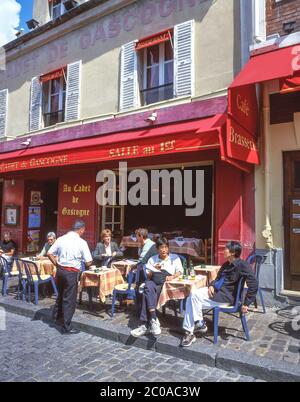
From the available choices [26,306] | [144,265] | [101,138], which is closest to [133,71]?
[101,138]

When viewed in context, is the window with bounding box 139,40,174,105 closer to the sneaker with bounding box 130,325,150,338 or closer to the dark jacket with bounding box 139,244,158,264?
the dark jacket with bounding box 139,244,158,264

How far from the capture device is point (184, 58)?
775 cm

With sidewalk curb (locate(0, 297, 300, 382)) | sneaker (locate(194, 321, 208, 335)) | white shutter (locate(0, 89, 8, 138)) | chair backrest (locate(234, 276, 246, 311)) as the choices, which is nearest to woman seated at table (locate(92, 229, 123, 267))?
sidewalk curb (locate(0, 297, 300, 382))

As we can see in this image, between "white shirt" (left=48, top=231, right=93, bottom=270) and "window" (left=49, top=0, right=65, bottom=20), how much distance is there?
8793 mm

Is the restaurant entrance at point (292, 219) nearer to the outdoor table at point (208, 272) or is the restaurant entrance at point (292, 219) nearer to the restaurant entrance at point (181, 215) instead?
the outdoor table at point (208, 272)

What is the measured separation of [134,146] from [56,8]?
720 cm

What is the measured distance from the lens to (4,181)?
1177 cm

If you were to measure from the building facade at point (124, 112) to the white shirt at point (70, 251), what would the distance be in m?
2.38

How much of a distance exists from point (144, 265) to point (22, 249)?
6.57 metres

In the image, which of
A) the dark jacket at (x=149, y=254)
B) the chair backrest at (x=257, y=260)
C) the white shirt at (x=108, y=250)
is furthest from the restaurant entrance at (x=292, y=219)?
the white shirt at (x=108, y=250)

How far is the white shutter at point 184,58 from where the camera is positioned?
7.64 meters

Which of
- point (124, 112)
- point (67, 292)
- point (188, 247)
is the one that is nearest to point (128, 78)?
point (124, 112)

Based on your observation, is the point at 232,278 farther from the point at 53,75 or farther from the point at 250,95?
the point at 53,75

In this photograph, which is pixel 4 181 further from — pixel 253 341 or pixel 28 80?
pixel 253 341
